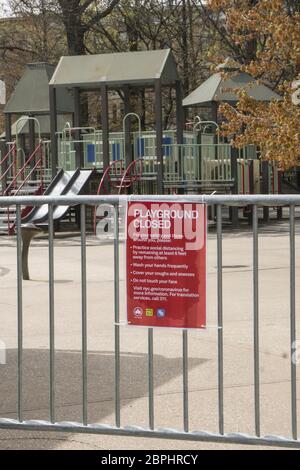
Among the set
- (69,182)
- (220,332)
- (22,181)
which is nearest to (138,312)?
(220,332)

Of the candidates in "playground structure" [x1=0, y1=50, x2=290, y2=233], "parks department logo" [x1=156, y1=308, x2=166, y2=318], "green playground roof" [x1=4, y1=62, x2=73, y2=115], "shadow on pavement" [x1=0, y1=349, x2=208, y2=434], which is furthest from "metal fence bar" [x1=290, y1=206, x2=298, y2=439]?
"green playground roof" [x1=4, y1=62, x2=73, y2=115]

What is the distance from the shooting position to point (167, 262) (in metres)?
4.82

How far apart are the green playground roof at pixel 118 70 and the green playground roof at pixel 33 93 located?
4331mm

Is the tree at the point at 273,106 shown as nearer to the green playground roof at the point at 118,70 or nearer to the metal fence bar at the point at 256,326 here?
the green playground roof at the point at 118,70

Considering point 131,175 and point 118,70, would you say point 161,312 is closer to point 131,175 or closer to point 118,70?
point 131,175

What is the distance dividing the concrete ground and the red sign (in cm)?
21

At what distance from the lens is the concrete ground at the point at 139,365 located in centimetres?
535

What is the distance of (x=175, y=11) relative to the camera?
40.7m

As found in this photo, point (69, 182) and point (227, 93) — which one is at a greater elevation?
point (227, 93)

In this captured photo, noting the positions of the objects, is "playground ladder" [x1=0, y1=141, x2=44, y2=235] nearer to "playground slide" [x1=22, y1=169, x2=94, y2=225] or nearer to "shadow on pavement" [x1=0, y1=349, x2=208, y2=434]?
"playground slide" [x1=22, y1=169, x2=94, y2=225]

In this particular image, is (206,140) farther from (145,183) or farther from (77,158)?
(77,158)

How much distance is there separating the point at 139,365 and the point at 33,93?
889 inches

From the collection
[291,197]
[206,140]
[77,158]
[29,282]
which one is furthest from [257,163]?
[291,197]

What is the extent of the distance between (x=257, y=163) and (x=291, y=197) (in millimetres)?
21408
